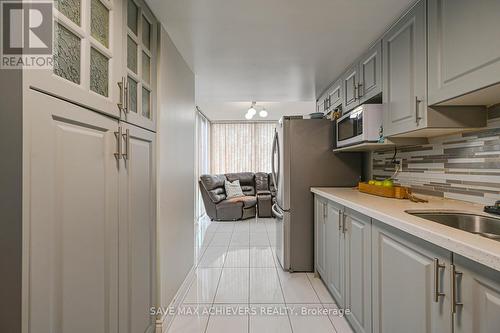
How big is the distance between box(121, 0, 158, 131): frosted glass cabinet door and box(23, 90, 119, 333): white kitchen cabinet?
299 millimetres

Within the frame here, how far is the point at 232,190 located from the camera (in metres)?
6.21

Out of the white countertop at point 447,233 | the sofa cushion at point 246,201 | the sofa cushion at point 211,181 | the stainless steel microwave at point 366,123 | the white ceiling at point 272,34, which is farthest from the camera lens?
the sofa cushion at point 246,201

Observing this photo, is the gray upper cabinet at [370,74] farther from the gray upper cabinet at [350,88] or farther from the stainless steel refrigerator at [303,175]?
the stainless steel refrigerator at [303,175]

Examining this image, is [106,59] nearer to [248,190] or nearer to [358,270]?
[358,270]

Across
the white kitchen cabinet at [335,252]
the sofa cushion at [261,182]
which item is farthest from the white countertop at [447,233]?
the sofa cushion at [261,182]

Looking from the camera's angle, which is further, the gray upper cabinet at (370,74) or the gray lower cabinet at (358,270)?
the gray upper cabinet at (370,74)

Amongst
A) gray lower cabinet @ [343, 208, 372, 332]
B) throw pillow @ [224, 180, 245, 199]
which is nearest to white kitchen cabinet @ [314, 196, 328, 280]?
gray lower cabinet @ [343, 208, 372, 332]

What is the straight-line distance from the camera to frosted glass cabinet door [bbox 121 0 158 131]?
4.56 ft

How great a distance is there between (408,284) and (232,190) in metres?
5.20

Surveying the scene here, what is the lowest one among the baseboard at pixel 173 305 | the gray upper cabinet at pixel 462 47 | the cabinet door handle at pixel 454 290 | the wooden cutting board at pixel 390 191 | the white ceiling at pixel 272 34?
the baseboard at pixel 173 305

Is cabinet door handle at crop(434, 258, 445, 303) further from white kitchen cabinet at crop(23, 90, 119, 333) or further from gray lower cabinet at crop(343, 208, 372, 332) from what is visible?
white kitchen cabinet at crop(23, 90, 119, 333)

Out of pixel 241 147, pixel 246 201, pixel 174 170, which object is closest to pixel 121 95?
pixel 174 170

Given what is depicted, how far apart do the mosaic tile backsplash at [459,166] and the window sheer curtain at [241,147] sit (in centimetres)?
527

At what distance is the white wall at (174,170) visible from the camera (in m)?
1.89
